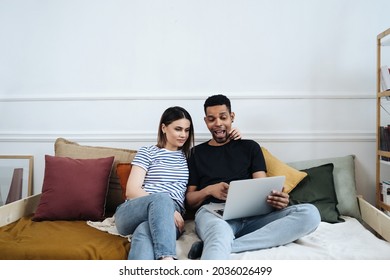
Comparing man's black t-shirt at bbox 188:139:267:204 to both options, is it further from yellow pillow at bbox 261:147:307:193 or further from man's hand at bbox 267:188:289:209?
man's hand at bbox 267:188:289:209

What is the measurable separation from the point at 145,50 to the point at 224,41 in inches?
19.4

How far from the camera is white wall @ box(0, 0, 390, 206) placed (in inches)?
86.4

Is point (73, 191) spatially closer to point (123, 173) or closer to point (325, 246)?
point (123, 173)

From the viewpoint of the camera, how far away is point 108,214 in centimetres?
201

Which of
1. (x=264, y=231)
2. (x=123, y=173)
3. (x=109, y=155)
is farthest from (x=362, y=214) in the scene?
(x=109, y=155)

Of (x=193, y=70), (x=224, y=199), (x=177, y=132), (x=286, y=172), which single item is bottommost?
(x=224, y=199)

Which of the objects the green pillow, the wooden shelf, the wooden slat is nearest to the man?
the green pillow

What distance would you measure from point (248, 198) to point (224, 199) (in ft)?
0.69

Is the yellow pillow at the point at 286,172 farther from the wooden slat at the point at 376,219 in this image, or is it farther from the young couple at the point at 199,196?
the wooden slat at the point at 376,219

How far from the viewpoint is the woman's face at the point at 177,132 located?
1.85m

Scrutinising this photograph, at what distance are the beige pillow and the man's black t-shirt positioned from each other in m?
0.42

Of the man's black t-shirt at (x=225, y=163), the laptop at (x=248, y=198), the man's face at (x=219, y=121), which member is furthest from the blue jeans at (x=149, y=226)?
the man's face at (x=219, y=121)
